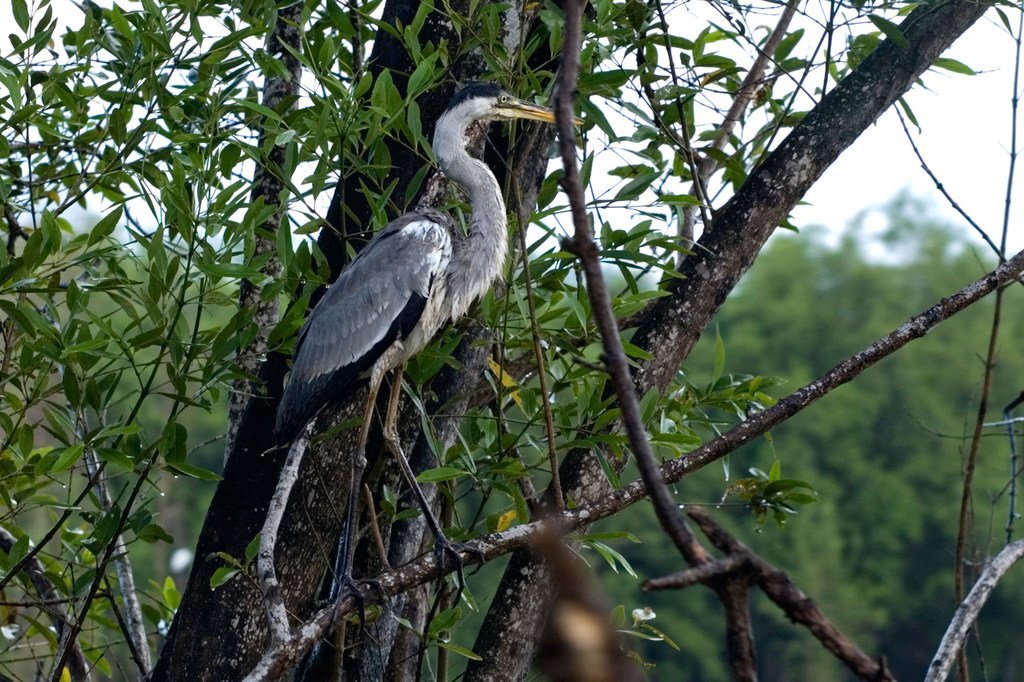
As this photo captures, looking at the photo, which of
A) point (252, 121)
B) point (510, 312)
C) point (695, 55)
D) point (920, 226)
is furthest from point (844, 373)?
point (920, 226)

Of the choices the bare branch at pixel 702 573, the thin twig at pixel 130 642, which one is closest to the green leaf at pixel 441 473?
the thin twig at pixel 130 642

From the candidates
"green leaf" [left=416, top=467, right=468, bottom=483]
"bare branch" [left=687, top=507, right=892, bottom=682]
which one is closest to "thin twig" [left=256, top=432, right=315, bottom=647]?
"green leaf" [left=416, top=467, right=468, bottom=483]

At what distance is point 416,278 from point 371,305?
21 centimetres

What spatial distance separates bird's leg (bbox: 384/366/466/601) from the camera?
388 cm

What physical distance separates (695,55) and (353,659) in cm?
261

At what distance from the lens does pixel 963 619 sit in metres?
2.89

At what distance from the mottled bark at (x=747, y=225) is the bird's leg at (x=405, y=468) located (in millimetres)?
242

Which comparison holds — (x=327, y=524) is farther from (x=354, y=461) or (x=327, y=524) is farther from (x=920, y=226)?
(x=920, y=226)

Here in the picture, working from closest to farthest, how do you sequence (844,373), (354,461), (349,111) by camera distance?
(844,373) → (349,111) → (354,461)

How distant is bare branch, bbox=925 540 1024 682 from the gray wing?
222 cm

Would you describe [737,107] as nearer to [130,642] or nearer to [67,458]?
[67,458]

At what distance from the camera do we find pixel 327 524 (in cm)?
397

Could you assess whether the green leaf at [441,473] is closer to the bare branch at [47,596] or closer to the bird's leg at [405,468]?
the bird's leg at [405,468]

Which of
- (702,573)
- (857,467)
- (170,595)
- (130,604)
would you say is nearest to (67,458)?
(130,604)
